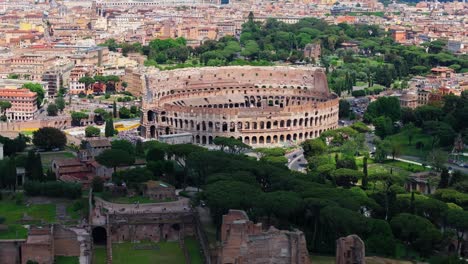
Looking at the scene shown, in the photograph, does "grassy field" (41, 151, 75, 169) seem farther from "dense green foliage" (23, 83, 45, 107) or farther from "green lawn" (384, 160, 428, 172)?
"dense green foliage" (23, 83, 45, 107)

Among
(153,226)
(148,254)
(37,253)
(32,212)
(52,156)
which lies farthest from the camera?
(52,156)

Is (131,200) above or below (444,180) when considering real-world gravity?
below

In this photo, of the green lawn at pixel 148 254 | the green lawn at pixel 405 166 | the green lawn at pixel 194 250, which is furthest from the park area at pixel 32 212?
the green lawn at pixel 405 166

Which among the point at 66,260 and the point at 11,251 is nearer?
the point at 11,251

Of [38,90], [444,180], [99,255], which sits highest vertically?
[444,180]

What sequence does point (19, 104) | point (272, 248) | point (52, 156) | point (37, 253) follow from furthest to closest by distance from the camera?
point (19, 104)
point (52, 156)
point (37, 253)
point (272, 248)

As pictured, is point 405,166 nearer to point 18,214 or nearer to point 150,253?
point 150,253

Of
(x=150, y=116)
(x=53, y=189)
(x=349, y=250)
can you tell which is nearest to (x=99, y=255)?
(x=53, y=189)

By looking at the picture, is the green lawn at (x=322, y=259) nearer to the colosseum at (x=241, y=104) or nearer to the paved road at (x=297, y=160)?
the paved road at (x=297, y=160)
